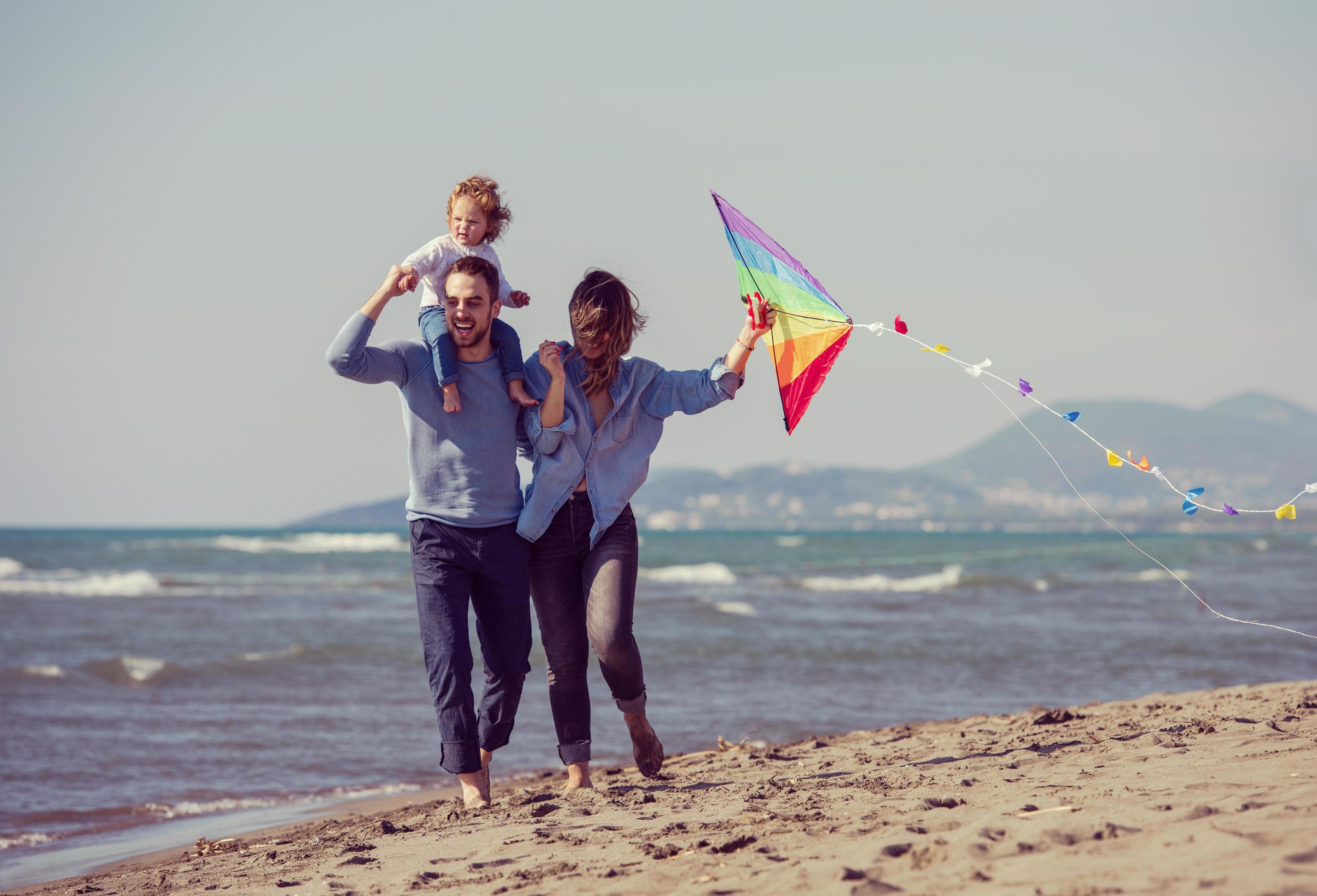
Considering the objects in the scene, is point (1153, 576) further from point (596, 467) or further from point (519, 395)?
point (519, 395)

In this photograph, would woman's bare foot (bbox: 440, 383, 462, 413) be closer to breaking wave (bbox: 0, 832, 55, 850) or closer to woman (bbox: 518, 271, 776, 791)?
woman (bbox: 518, 271, 776, 791)

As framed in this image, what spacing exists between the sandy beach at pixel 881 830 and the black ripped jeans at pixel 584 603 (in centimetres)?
39

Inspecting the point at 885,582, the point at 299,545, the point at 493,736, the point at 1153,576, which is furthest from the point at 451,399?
the point at 299,545

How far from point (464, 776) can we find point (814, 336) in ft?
6.85

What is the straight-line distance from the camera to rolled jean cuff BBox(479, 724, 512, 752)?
12.0 feet

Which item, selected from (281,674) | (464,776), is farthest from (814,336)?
(281,674)

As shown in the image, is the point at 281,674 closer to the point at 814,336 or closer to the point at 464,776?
the point at 464,776

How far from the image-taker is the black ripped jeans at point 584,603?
11.8 feet

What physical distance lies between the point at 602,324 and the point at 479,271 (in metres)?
0.47

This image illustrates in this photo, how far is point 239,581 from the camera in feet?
74.4

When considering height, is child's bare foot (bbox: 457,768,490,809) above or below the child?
below

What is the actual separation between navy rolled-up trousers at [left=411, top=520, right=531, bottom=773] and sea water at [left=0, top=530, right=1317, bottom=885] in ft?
5.83

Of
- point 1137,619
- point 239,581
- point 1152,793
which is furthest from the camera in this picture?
point 239,581

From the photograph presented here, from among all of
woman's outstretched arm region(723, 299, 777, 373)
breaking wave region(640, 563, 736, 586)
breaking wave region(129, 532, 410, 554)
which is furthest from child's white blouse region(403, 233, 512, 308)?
breaking wave region(129, 532, 410, 554)
